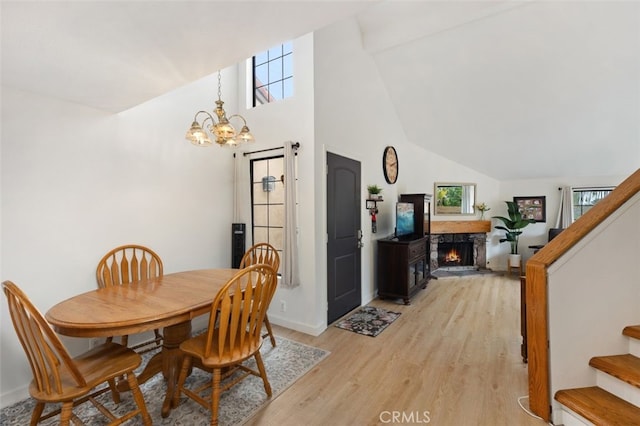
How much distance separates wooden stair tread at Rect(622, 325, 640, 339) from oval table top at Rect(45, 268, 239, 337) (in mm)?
2729

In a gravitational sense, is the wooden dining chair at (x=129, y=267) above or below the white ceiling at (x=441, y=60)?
below

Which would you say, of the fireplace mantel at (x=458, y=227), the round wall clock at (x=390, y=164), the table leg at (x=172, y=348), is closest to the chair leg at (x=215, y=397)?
the table leg at (x=172, y=348)

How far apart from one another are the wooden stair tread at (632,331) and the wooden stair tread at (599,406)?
393mm

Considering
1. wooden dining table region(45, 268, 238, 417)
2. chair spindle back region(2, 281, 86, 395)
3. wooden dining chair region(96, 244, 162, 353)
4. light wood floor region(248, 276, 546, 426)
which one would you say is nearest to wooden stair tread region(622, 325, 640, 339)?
light wood floor region(248, 276, 546, 426)

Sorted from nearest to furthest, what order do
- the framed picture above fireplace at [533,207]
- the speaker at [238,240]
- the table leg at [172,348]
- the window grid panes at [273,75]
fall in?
the table leg at [172,348], the window grid panes at [273,75], the speaker at [238,240], the framed picture above fireplace at [533,207]

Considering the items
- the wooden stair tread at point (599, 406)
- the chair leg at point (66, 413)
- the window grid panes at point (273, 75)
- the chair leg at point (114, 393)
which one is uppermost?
the window grid panes at point (273, 75)

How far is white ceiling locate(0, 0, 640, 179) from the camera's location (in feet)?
4.46

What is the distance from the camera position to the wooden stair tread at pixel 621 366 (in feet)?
5.08

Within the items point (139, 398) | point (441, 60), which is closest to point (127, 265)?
point (139, 398)

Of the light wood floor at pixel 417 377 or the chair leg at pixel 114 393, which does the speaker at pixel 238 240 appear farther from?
the chair leg at pixel 114 393

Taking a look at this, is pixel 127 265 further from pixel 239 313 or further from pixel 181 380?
pixel 239 313

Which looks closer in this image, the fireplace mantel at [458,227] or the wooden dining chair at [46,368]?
the wooden dining chair at [46,368]

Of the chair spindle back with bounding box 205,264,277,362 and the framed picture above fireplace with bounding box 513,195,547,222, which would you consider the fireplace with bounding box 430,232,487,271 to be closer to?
the framed picture above fireplace with bounding box 513,195,547,222

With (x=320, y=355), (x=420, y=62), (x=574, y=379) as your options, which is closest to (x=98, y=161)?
(x=320, y=355)
